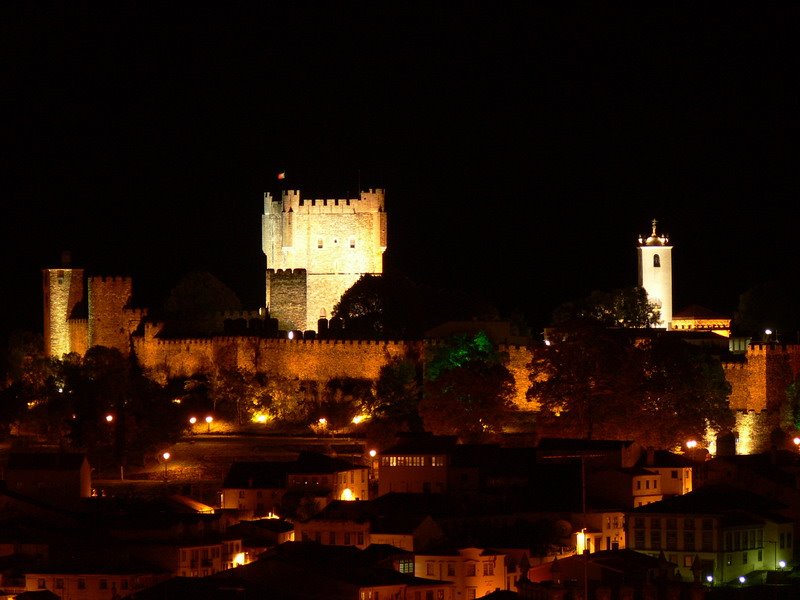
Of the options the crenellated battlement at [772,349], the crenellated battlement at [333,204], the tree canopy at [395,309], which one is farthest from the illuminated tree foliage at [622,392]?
the crenellated battlement at [333,204]

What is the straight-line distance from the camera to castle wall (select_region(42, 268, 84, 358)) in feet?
294

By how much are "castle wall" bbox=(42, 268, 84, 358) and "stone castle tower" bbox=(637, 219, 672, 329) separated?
17.1m

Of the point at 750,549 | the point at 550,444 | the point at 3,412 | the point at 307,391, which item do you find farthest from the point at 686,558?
the point at 3,412

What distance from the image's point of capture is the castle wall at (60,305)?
294 feet

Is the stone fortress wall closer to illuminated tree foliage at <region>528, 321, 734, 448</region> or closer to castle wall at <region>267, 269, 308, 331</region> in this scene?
castle wall at <region>267, 269, 308, 331</region>

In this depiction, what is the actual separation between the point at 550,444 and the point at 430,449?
3.28 meters

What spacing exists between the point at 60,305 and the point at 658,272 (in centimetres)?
1811

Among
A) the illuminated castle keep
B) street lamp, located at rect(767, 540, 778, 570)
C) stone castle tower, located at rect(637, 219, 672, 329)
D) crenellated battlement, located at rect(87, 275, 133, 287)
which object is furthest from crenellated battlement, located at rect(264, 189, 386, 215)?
street lamp, located at rect(767, 540, 778, 570)

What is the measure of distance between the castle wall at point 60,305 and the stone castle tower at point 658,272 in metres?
17.1

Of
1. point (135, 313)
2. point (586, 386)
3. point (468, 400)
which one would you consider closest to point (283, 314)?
point (135, 313)

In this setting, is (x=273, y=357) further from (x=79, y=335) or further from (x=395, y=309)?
(x=79, y=335)

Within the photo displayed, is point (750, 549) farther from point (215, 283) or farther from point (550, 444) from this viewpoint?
point (215, 283)

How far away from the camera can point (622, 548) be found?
65875 mm

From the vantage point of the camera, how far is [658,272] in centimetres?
8888
